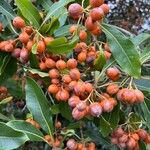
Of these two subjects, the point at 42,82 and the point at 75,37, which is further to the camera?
the point at 42,82

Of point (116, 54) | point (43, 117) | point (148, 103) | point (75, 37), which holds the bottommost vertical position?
point (148, 103)

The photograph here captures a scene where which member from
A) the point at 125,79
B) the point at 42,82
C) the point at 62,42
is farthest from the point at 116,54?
the point at 42,82

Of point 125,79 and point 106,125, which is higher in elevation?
point 125,79

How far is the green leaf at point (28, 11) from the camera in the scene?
5.50 feet

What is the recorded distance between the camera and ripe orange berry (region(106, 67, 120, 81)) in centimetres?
163

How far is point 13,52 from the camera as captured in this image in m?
1.71

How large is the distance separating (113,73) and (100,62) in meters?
0.06

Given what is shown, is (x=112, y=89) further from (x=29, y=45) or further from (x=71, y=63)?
(x=29, y=45)

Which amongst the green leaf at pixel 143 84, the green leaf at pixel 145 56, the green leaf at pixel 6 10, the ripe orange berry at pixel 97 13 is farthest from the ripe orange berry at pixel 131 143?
the green leaf at pixel 6 10

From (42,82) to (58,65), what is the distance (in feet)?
0.97

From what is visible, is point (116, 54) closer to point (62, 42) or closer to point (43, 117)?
point (62, 42)

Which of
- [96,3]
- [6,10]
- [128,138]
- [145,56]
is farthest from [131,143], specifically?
[6,10]

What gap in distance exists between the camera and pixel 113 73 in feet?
5.35

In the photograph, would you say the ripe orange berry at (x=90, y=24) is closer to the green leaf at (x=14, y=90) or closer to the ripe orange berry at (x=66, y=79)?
the ripe orange berry at (x=66, y=79)
